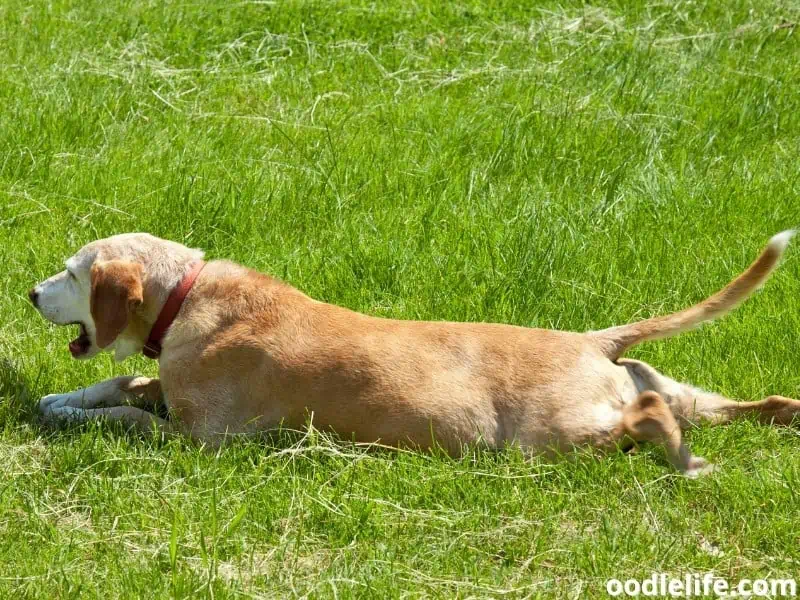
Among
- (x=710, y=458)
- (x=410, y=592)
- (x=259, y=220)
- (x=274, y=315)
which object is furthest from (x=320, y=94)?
(x=410, y=592)

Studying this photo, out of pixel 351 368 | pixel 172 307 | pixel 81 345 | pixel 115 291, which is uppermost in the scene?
pixel 115 291

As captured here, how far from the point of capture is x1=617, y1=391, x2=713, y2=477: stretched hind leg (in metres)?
4.86

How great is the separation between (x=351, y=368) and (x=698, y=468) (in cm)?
146

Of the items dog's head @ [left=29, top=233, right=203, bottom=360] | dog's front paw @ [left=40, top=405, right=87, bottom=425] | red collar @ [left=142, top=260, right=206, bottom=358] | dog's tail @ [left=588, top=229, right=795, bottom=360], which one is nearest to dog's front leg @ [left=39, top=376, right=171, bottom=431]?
dog's front paw @ [left=40, top=405, right=87, bottom=425]

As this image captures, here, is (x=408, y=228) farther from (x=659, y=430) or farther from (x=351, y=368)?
(x=659, y=430)

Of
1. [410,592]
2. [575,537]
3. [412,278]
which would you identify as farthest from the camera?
[412,278]

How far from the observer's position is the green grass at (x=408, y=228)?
4.41 meters

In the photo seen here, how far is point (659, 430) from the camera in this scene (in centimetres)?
485

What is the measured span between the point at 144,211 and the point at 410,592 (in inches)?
147

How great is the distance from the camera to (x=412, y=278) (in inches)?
257

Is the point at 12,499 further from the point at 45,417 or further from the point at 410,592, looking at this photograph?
the point at 410,592

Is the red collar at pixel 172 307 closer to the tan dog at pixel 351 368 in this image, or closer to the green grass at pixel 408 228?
the tan dog at pixel 351 368

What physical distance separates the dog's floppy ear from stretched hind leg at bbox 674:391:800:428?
2411 mm

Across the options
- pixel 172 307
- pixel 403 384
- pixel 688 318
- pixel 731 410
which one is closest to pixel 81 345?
pixel 172 307
